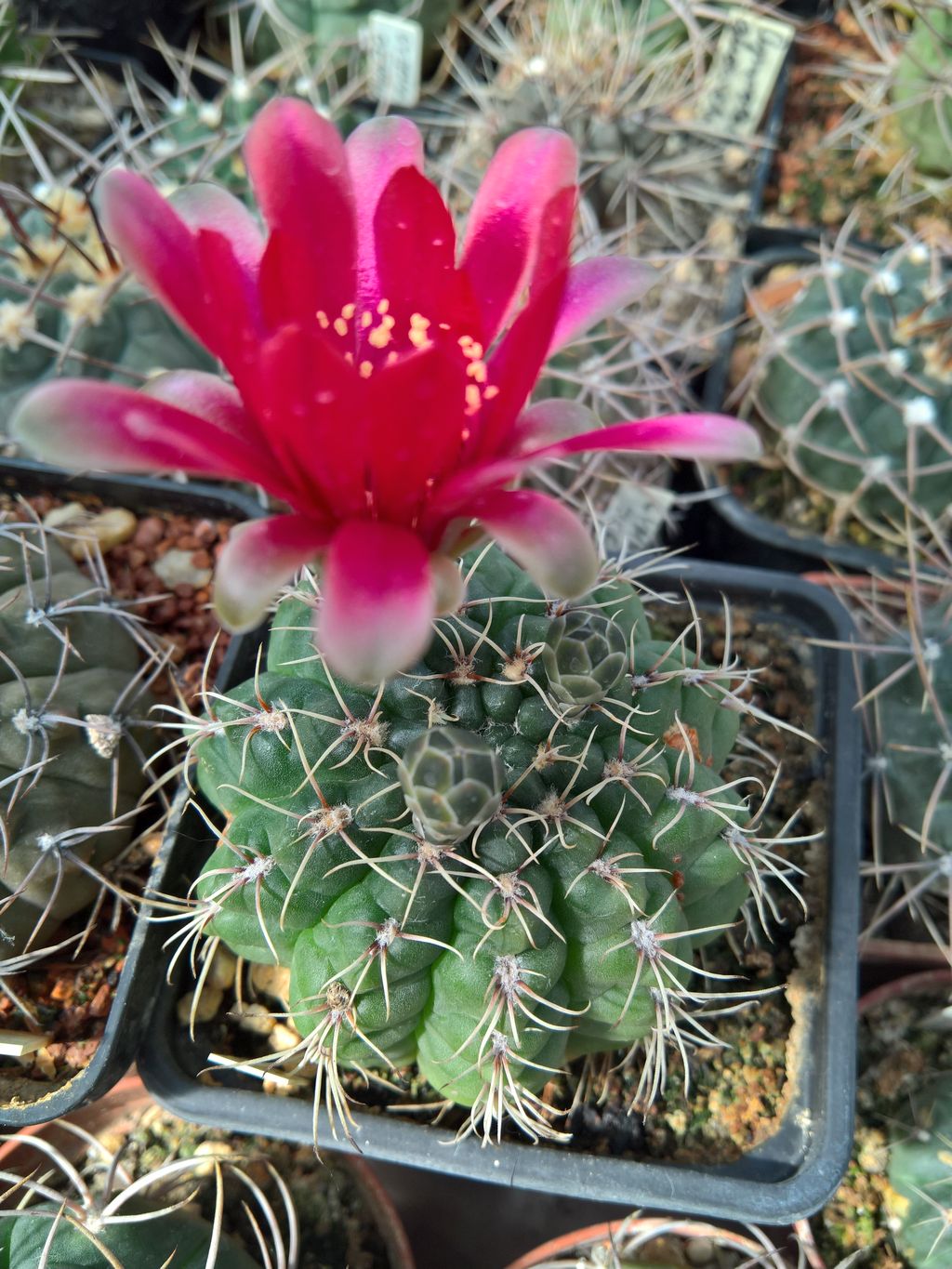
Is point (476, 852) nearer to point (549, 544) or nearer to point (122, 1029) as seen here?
point (549, 544)

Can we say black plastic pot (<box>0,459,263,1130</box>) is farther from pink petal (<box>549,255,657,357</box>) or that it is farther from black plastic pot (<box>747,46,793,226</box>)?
black plastic pot (<box>747,46,793,226</box>)

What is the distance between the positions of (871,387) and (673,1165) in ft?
3.31

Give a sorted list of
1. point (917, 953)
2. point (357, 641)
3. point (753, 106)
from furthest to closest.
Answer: point (753, 106) → point (917, 953) → point (357, 641)

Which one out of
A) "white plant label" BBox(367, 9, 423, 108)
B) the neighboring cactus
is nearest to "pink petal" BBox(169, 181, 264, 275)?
"white plant label" BBox(367, 9, 423, 108)

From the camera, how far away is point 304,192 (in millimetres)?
591

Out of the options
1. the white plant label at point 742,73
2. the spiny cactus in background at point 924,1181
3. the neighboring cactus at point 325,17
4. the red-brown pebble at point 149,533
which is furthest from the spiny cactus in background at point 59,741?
the white plant label at point 742,73

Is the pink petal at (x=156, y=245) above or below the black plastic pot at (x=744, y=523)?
above

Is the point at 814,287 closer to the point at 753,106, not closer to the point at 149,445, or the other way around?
the point at 753,106

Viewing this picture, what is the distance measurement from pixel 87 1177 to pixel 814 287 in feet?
5.02

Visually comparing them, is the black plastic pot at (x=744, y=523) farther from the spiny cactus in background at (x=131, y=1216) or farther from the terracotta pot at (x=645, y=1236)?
the spiny cactus in background at (x=131, y=1216)

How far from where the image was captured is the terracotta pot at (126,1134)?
996 mm

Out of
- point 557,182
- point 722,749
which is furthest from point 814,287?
point 557,182

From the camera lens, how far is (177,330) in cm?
123

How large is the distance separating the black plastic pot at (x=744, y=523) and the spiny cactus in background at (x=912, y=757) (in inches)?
6.0
